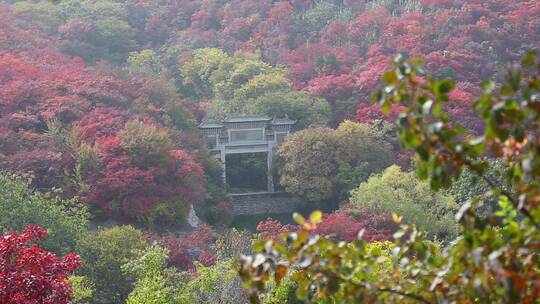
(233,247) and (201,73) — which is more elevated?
(233,247)

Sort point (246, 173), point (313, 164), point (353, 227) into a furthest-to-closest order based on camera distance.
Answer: point (246, 173) → point (313, 164) → point (353, 227)

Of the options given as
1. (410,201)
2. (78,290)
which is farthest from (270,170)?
(78,290)

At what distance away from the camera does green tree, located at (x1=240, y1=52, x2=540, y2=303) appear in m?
1.98

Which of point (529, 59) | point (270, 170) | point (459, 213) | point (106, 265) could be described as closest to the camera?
point (529, 59)

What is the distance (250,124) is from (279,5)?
1027cm

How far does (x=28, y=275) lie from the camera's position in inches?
231

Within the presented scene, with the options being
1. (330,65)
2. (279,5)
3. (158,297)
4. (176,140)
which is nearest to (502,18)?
(330,65)

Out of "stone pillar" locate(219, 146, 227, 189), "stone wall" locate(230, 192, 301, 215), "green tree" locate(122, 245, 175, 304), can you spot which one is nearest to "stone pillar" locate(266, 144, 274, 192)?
"stone wall" locate(230, 192, 301, 215)

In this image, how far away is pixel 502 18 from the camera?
82.0ft

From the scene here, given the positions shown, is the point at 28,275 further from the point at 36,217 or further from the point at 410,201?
the point at 410,201

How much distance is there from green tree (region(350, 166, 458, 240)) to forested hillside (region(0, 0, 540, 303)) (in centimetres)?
4

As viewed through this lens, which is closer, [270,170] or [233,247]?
[233,247]

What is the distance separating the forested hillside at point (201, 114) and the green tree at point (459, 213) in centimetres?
456

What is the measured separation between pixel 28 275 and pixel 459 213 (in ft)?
15.0
